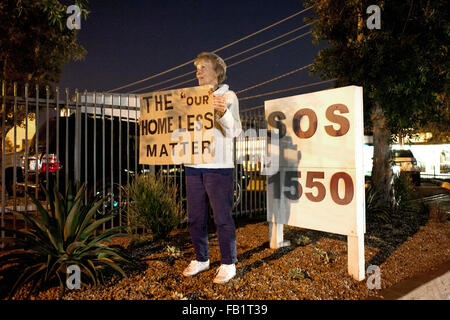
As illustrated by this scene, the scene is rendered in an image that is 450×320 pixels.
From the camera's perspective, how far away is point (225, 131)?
2957 millimetres

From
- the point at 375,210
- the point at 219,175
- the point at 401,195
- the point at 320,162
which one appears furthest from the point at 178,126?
the point at 401,195

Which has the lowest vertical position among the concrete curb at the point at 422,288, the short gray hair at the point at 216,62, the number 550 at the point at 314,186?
the concrete curb at the point at 422,288

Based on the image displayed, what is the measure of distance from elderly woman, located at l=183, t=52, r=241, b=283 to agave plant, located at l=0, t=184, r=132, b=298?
2.73 feet

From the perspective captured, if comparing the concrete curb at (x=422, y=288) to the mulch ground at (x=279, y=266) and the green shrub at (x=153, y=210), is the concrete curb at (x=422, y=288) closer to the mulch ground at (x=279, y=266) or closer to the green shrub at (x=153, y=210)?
the mulch ground at (x=279, y=266)

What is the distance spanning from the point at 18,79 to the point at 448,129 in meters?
22.1

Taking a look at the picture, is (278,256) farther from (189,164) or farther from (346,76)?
(346,76)

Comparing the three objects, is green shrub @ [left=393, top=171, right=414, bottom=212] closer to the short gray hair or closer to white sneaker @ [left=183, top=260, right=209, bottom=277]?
white sneaker @ [left=183, top=260, right=209, bottom=277]

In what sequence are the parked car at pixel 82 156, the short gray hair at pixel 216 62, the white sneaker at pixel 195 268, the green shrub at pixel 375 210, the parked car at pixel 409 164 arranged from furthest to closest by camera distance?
1. the parked car at pixel 409 164
2. the green shrub at pixel 375 210
3. the parked car at pixel 82 156
4. the white sneaker at pixel 195 268
5. the short gray hair at pixel 216 62

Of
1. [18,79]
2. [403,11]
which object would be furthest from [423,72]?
[18,79]

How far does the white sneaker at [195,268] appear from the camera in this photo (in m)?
3.16

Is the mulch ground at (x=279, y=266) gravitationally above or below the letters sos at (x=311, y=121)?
below

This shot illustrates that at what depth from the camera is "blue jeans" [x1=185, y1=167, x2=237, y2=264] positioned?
2939mm

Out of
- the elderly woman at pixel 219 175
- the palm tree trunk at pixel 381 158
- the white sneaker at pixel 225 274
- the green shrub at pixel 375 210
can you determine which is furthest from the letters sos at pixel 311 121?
the palm tree trunk at pixel 381 158

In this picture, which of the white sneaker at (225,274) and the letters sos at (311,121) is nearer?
the white sneaker at (225,274)
